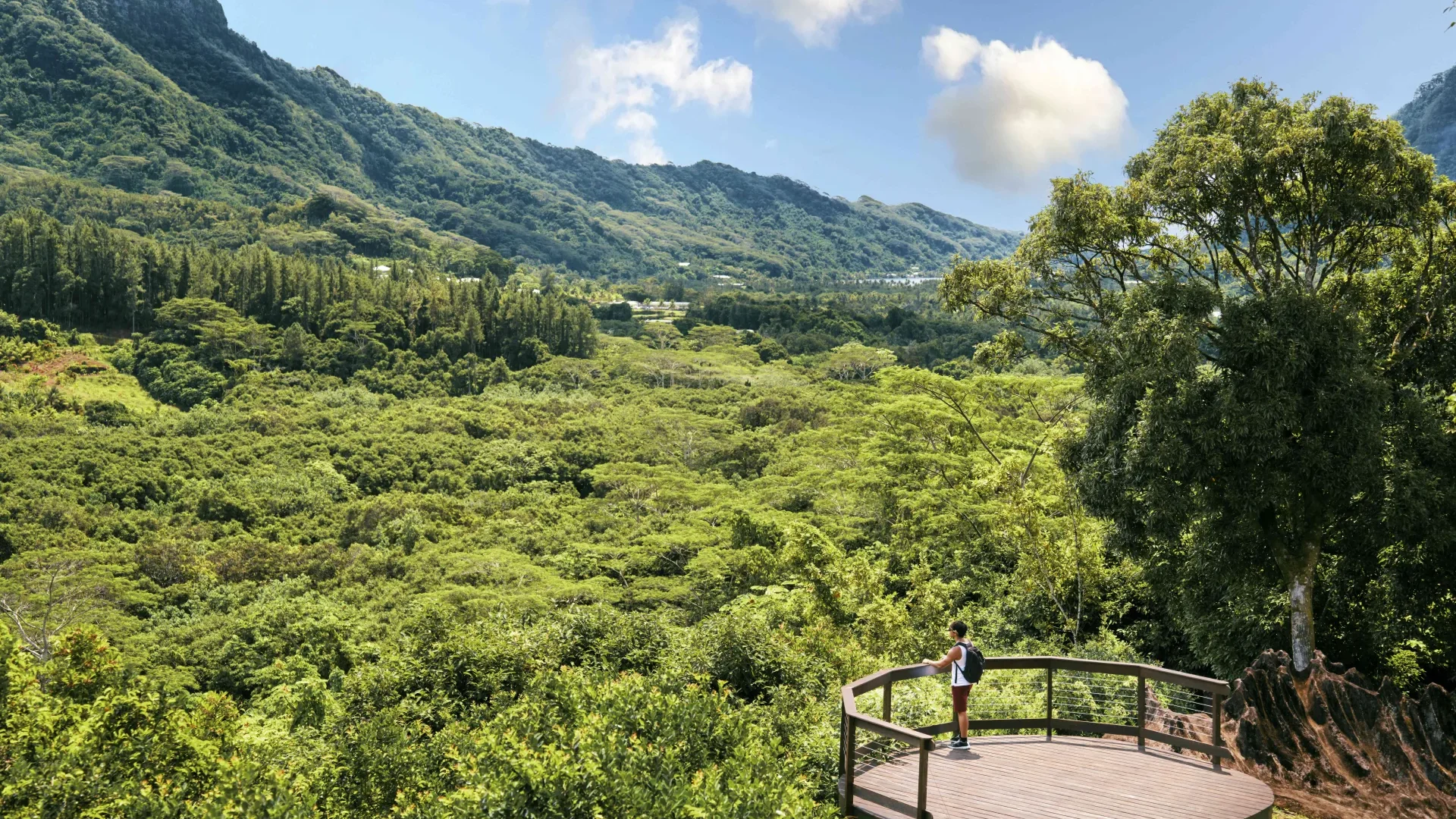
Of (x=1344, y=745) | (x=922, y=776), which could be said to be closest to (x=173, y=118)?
(x=922, y=776)

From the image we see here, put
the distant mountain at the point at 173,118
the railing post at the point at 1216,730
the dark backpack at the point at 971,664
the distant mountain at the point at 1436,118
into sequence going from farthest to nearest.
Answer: the distant mountain at the point at 173,118, the distant mountain at the point at 1436,118, the dark backpack at the point at 971,664, the railing post at the point at 1216,730

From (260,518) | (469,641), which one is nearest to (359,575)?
(260,518)

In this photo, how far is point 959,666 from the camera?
256 inches

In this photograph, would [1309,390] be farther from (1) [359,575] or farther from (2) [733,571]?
A: (1) [359,575]

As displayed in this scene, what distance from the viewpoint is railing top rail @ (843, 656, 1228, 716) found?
605cm

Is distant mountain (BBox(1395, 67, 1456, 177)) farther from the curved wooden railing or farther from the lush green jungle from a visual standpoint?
the curved wooden railing

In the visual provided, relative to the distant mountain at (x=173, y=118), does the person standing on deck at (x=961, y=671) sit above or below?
below

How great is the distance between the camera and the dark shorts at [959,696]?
20.6 ft

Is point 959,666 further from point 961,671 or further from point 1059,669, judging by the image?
point 1059,669

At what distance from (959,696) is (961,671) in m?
0.22

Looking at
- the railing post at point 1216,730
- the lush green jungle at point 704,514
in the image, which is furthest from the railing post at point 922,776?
the railing post at point 1216,730

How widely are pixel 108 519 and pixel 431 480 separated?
1383 cm

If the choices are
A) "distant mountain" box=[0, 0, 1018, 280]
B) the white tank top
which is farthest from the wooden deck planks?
"distant mountain" box=[0, 0, 1018, 280]

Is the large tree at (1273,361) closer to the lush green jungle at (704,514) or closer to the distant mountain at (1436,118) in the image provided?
the lush green jungle at (704,514)
